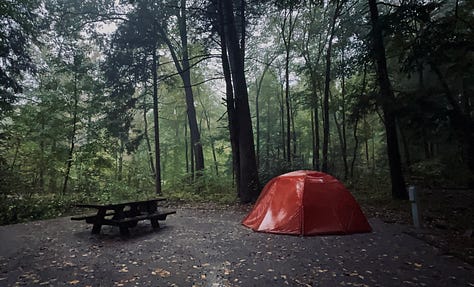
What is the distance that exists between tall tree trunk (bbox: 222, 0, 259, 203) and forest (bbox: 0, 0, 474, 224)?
37 millimetres

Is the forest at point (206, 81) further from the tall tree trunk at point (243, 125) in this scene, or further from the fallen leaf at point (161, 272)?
the fallen leaf at point (161, 272)

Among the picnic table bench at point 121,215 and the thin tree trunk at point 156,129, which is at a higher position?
the thin tree trunk at point 156,129

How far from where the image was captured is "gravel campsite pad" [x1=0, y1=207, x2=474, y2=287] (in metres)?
3.54

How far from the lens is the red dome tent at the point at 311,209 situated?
5665 millimetres

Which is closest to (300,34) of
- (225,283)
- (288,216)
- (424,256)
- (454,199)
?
(454,199)

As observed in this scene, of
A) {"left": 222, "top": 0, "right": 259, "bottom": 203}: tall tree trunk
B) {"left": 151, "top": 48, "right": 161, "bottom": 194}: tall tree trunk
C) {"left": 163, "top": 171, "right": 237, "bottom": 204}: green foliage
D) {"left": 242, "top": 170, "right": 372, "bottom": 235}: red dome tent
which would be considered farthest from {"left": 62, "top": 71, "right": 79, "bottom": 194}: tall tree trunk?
{"left": 242, "top": 170, "right": 372, "bottom": 235}: red dome tent

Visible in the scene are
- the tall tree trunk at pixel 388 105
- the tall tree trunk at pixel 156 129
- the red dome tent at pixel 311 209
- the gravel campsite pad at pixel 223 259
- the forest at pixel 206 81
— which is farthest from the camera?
the tall tree trunk at pixel 156 129

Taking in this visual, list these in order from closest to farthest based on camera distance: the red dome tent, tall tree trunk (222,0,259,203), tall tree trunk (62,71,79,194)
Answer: the red dome tent
tall tree trunk (222,0,259,203)
tall tree trunk (62,71,79,194)

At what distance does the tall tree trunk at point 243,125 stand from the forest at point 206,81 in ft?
0.12

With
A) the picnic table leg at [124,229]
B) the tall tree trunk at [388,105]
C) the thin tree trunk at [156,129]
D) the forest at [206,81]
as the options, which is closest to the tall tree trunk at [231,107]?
the forest at [206,81]

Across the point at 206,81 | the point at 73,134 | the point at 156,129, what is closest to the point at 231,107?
the point at 206,81

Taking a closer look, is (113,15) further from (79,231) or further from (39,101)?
(79,231)

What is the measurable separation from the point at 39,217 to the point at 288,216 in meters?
8.10

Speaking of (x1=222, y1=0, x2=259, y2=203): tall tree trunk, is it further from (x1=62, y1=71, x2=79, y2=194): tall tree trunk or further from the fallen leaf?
(x1=62, y1=71, x2=79, y2=194): tall tree trunk
